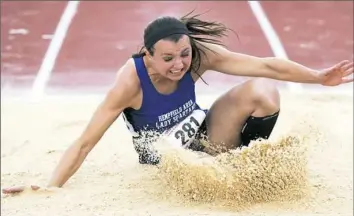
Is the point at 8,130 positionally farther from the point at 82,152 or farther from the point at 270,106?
the point at 270,106

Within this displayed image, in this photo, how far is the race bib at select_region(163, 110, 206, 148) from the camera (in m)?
4.14

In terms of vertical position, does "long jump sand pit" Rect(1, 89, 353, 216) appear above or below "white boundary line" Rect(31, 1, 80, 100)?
below

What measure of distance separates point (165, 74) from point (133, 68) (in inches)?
8.9

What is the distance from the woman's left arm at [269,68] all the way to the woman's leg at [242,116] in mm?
95

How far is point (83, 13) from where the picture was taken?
859 centimetres

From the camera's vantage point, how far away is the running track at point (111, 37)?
6.78 meters

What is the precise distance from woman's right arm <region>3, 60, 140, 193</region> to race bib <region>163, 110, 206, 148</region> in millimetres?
284

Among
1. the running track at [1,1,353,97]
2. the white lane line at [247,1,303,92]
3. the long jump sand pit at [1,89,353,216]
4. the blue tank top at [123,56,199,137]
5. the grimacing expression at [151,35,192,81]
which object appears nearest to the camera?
the grimacing expression at [151,35,192,81]

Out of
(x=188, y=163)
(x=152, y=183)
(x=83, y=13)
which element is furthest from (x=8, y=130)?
(x=83, y=13)

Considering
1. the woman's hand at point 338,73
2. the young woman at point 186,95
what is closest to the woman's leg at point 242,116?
the young woman at point 186,95

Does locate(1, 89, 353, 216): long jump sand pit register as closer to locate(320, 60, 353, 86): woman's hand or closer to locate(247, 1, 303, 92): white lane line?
locate(320, 60, 353, 86): woman's hand

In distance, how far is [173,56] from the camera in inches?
147

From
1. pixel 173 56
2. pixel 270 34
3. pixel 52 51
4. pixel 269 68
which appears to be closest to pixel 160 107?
pixel 173 56

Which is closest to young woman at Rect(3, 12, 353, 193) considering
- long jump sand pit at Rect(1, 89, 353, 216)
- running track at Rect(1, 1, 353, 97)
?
long jump sand pit at Rect(1, 89, 353, 216)
